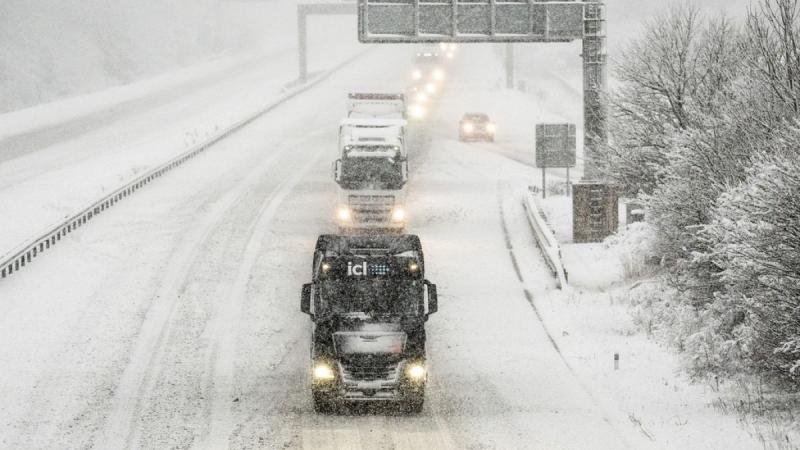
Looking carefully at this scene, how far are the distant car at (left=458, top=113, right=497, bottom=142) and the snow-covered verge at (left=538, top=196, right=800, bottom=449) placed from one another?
22.5 metres

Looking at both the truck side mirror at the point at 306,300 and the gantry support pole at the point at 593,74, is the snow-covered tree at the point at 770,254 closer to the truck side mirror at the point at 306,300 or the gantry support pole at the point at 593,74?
the truck side mirror at the point at 306,300

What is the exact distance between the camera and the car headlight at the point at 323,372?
55.0ft

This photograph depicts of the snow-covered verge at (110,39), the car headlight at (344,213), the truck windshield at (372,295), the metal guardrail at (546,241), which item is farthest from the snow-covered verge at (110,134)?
the snow-covered verge at (110,39)

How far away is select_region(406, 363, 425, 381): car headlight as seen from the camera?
16.8m

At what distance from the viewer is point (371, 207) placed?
1185 inches

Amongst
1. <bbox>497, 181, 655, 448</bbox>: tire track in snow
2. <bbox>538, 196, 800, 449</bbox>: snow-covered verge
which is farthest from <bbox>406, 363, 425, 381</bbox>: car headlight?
<bbox>538, 196, 800, 449</bbox>: snow-covered verge

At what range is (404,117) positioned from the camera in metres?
35.5

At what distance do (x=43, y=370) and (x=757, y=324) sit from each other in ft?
42.6

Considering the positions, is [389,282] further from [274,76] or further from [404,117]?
[274,76]

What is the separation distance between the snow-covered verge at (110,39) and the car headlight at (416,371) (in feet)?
327

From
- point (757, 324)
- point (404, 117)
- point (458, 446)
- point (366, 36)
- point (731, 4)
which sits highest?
point (731, 4)

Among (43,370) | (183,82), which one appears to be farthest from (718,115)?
(183,82)

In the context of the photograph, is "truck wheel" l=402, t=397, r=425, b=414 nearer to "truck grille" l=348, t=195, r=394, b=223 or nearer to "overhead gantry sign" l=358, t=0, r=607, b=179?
"truck grille" l=348, t=195, r=394, b=223

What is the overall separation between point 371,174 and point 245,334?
901 centimetres
